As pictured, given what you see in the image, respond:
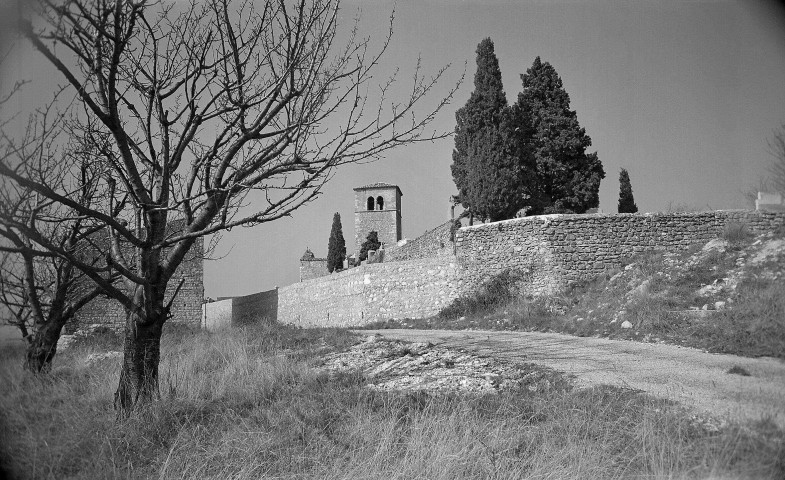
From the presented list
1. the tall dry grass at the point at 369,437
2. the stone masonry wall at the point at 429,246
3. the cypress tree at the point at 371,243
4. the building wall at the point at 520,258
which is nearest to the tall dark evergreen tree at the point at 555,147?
the stone masonry wall at the point at 429,246

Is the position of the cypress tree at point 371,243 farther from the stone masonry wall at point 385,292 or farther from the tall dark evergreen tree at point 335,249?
the stone masonry wall at point 385,292

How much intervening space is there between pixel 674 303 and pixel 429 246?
53.2 ft

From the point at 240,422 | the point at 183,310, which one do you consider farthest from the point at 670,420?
the point at 183,310

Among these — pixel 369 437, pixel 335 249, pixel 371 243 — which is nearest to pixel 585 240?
pixel 369 437

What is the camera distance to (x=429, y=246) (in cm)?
2555

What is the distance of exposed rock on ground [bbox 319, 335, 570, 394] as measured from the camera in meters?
5.52

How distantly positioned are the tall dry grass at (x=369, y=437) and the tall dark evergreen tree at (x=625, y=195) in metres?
25.3

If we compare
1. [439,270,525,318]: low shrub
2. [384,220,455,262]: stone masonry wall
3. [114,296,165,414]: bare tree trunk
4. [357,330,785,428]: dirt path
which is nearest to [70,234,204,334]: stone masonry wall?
[384,220,455,262]: stone masonry wall

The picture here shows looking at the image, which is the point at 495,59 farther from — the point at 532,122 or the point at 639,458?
the point at 639,458

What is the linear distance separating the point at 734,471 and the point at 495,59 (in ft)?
72.0

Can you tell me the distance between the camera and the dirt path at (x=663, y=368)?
9.92 feet

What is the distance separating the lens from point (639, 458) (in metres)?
3.46

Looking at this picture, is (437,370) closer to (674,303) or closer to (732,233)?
(674,303)

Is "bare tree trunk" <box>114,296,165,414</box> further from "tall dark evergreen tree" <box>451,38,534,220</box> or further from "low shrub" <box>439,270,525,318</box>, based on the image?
"tall dark evergreen tree" <box>451,38,534,220</box>
